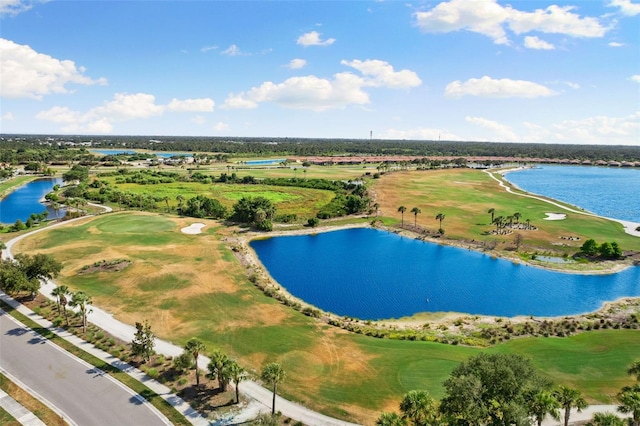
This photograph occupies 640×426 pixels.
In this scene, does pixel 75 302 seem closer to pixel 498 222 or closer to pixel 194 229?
pixel 194 229

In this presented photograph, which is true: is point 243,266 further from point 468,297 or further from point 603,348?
point 603,348

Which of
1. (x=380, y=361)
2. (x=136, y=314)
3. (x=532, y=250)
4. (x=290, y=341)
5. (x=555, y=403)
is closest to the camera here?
(x=555, y=403)

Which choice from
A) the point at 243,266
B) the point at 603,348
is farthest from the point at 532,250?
the point at 243,266

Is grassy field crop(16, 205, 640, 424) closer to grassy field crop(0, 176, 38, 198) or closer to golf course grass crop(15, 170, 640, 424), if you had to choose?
golf course grass crop(15, 170, 640, 424)

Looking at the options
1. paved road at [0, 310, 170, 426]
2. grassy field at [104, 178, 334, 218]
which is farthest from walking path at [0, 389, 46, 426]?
grassy field at [104, 178, 334, 218]

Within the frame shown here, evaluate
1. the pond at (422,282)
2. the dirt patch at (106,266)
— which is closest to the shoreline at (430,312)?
the pond at (422,282)
